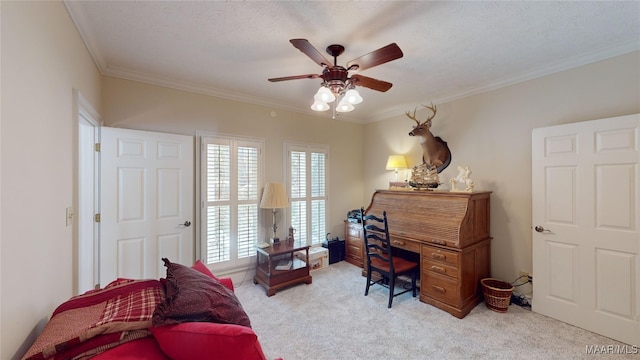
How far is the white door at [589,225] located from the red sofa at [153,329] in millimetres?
3043

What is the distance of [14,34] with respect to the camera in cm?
105

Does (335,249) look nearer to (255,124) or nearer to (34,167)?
(255,124)

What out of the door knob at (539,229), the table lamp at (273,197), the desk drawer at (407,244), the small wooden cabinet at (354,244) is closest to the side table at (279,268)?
the table lamp at (273,197)

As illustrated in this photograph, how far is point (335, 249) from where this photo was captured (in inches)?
168

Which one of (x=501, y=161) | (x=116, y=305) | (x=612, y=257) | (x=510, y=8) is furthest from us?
(x=501, y=161)

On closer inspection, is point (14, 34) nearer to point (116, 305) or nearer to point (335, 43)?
point (116, 305)

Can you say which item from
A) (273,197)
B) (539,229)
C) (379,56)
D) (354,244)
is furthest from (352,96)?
(354,244)

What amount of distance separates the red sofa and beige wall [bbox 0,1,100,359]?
0.20 metres

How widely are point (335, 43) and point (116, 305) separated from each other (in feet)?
7.64

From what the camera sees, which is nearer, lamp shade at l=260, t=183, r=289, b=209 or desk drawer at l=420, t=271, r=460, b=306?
desk drawer at l=420, t=271, r=460, b=306

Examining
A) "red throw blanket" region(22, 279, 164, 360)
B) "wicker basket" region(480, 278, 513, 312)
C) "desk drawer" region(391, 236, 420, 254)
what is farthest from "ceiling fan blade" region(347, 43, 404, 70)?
"wicker basket" region(480, 278, 513, 312)

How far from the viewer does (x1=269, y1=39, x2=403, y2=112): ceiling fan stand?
5.82ft

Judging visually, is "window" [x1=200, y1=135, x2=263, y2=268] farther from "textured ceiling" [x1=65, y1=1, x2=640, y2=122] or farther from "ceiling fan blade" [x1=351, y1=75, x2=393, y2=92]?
"ceiling fan blade" [x1=351, y1=75, x2=393, y2=92]

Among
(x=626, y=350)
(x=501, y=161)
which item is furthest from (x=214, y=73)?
(x=626, y=350)
